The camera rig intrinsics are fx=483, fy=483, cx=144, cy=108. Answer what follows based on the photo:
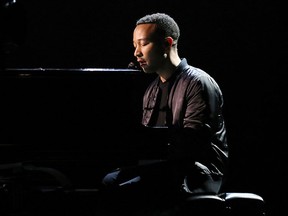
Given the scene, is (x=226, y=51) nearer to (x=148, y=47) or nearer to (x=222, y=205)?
(x=148, y=47)

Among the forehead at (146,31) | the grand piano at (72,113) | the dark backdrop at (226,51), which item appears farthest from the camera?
the dark backdrop at (226,51)

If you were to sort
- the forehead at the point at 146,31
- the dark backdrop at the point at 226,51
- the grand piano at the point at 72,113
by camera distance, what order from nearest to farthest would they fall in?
the grand piano at the point at 72,113 → the forehead at the point at 146,31 → the dark backdrop at the point at 226,51

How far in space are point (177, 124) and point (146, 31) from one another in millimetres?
577

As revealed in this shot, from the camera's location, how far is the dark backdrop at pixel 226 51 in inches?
144

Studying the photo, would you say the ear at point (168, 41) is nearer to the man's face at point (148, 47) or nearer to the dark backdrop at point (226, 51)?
the man's face at point (148, 47)

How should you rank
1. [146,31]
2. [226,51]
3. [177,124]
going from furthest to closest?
[226,51] < [146,31] < [177,124]

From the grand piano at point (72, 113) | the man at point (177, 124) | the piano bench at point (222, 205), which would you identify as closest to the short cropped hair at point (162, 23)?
the man at point (177, 124)

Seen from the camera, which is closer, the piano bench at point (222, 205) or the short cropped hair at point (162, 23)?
the piano bench at point (222, 205)

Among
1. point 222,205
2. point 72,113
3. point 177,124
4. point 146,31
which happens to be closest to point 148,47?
point 146,31

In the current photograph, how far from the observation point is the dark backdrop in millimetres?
3646

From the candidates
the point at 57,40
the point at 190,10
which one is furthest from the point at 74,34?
the point at 190,10

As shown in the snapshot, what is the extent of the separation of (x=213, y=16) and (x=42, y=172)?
188cm

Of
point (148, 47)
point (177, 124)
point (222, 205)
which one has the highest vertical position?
point (148, 47)

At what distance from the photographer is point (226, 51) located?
3.70 metres
